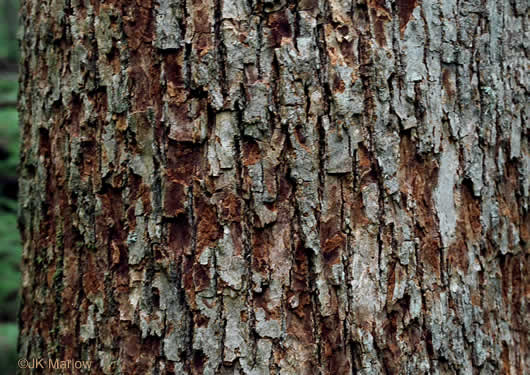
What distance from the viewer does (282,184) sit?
1228mm

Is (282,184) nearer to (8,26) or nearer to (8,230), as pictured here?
(8,230)

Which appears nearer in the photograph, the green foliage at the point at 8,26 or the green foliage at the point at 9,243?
the green foliage at the point at 9,243

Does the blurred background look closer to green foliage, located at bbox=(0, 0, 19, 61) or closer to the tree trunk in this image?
the tree trunk

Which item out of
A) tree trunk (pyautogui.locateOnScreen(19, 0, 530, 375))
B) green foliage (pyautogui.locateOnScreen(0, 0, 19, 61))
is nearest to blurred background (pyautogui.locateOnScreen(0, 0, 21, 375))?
tree trunk (pyautogui.locateOnScreen(19, 0, 530, 375))

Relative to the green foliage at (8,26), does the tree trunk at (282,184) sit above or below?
below

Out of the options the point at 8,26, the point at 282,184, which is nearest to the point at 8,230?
the point at 282,184

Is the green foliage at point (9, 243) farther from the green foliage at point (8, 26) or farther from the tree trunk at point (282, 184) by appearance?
the green foliage at point (8, 26)

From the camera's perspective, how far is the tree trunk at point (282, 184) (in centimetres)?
122

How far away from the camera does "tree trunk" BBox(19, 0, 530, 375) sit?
122cm

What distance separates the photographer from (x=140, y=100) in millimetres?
1274

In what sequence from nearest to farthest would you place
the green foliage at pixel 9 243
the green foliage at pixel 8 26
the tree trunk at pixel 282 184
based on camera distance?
the tree trunk at pixel 282 184 < the green foliage at pixel 9 243 < the green foliage at pixel 8 26

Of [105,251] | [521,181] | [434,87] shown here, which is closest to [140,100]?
[105,251]

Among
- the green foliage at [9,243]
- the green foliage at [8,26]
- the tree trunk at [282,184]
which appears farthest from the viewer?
the green foliage at [8,26]

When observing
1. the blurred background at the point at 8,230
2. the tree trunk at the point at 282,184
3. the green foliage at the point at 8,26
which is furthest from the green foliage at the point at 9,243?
the green foliage at the point at 8,26
